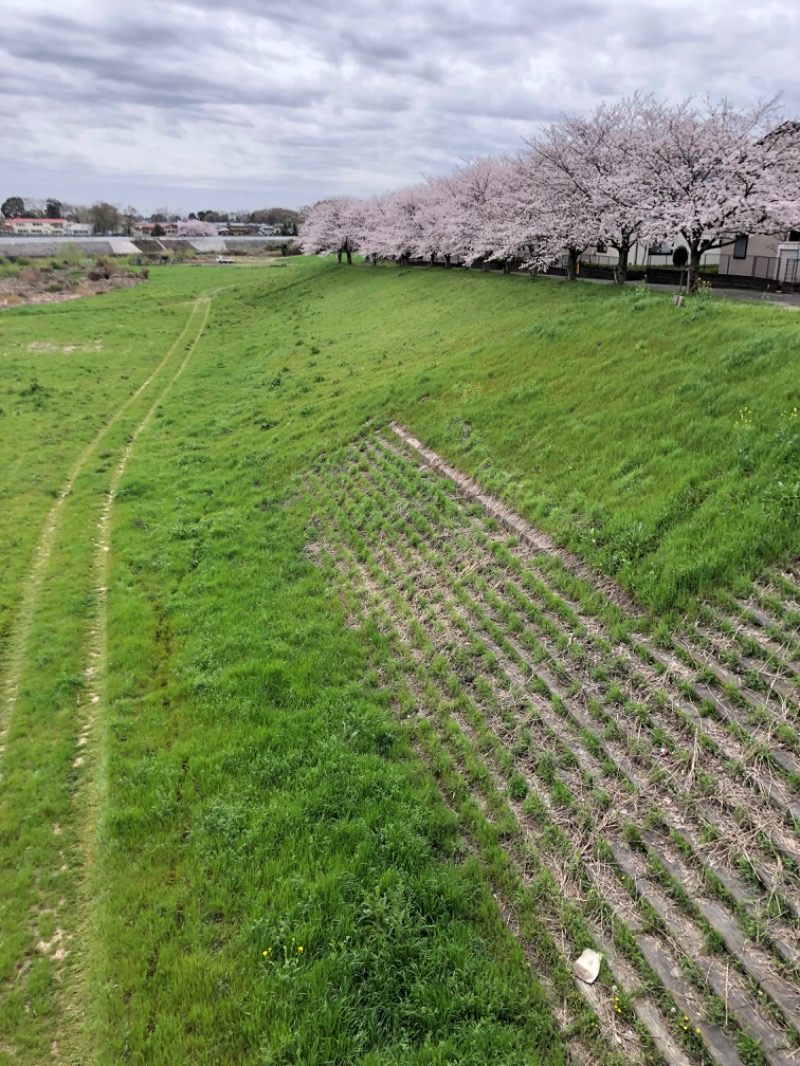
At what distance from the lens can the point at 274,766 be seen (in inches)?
316

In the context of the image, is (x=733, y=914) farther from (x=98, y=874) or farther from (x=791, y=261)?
(x=791, y=261)

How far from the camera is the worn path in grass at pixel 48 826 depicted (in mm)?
5773

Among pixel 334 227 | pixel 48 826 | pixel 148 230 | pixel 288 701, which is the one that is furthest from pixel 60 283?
pixel 148 230

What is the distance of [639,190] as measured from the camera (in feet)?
90.2

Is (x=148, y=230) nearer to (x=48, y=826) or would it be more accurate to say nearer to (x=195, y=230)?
(x=195, y=230)

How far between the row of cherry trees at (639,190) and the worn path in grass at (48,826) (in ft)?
85.8

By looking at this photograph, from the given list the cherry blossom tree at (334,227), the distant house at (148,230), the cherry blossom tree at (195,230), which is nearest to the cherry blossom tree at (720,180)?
the cherry blossom tree at (334,227)

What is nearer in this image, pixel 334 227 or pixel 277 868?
pixel 277 868

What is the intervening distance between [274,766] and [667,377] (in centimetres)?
1081

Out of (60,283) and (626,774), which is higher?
(60,283)

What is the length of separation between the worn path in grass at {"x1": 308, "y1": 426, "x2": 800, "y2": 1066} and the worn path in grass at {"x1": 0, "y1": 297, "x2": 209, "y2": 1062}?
4.26m

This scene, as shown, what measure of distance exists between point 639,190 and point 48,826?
102 feet

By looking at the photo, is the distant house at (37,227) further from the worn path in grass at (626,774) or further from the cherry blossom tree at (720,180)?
the worn path in grass at (626,774)

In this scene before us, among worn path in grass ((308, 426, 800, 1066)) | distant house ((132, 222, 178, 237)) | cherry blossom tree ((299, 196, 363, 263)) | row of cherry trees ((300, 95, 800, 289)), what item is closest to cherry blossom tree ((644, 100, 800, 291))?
row of cherry trees ((300, 95, 800, 289))
